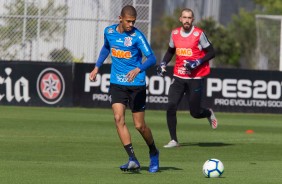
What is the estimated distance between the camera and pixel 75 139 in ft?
59.6

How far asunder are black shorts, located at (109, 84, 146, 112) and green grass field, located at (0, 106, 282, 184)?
0.89 m

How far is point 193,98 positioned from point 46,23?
666 inches

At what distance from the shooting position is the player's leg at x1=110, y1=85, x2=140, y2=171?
1256 centimetres

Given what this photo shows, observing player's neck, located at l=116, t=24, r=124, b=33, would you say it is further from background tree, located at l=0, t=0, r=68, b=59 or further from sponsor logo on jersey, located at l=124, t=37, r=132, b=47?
background tree, located at l=0, t=0, r=68, b=59

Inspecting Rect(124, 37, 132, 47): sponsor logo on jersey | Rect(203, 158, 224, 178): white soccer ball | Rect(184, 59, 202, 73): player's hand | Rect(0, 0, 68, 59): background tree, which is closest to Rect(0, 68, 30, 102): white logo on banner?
Rect(0, 0, 68, 59): background tree

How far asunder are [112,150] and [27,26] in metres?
17.9

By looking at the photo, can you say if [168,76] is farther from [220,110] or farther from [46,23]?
[46,23]

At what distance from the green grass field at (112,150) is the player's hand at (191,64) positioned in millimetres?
1403

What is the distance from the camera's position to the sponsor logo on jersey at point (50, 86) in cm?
2823

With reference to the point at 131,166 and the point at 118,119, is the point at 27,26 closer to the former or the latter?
the point at 118,119

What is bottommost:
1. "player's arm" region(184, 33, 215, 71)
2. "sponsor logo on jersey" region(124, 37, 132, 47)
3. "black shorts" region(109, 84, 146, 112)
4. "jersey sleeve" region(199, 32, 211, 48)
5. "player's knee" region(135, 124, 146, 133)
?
"player's knee" region(135, 124, 146, 133)

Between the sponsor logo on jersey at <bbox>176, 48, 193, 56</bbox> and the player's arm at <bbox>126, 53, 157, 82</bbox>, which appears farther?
the sponsor logo on jersey at <bbox>176, 48, 193, 56</bbox>

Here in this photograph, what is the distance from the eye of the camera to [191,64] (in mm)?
17031

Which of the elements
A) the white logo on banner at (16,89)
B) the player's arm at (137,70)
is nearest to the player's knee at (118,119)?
the player's arm at (137,70)
